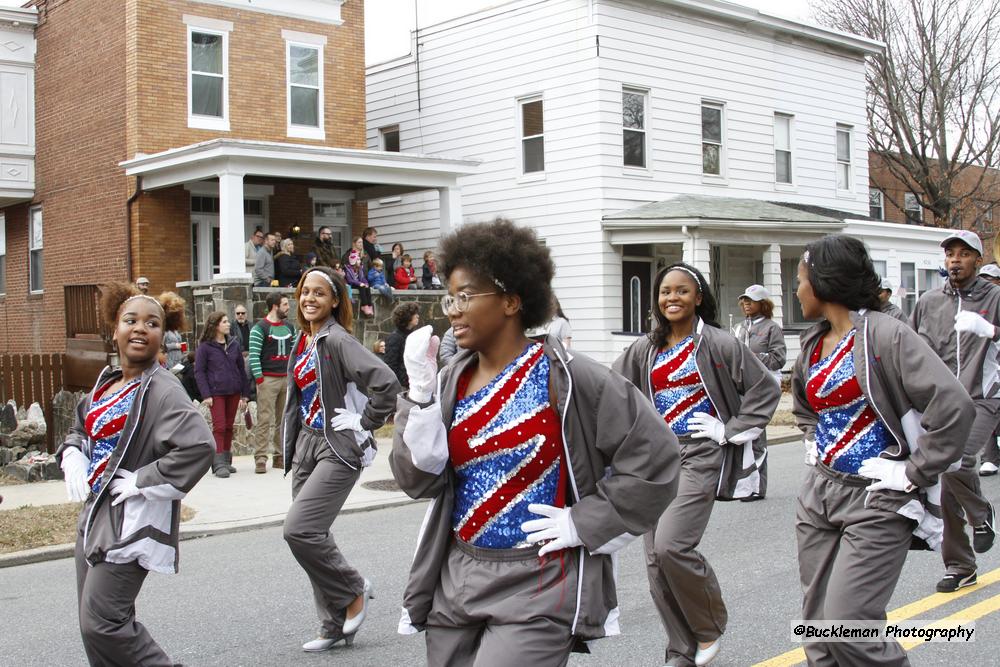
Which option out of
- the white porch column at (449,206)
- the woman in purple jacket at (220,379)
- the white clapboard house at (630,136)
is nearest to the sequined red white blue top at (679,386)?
the woman in purple jacket at (220,379)

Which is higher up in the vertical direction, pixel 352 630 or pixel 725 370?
pixel 725 370

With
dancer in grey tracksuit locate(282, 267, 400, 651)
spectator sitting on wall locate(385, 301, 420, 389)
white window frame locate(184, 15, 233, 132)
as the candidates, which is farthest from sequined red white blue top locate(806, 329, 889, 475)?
white window frame locate(184, 15, 233, 132)

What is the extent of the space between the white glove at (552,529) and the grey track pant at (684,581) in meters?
2.22

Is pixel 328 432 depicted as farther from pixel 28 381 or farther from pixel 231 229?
pixel 231 229

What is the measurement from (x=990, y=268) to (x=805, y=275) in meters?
4.79

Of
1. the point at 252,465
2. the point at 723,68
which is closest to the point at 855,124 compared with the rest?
the point at 723,68

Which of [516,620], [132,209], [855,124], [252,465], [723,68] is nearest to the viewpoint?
[516,620]

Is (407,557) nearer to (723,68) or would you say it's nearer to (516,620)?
(516,620)

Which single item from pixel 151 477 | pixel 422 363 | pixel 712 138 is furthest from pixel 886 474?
pixel 712 138

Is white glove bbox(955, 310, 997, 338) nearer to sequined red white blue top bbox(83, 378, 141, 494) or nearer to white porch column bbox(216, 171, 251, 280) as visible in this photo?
sequined red white blue top bbox(83, 378, 141, 494)

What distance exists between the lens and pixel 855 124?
28.4 m

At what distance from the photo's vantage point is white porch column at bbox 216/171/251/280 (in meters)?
18.4

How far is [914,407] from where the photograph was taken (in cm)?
441

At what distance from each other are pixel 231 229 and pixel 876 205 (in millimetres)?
24402
